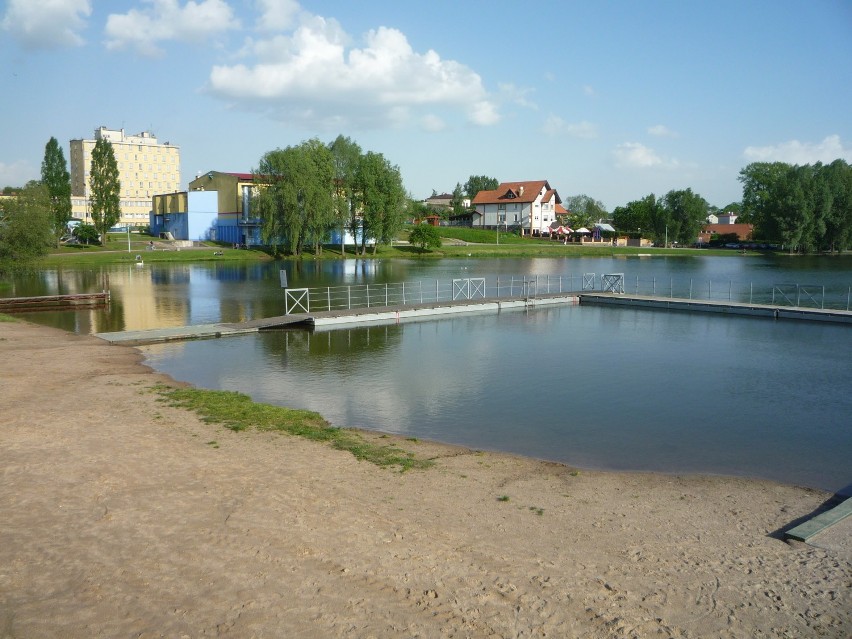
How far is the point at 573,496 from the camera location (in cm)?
967

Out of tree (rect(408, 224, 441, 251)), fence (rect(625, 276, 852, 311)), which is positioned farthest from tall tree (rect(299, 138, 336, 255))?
fence (rect(625, 276, 852, 311))

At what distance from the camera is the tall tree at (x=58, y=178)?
235 feet

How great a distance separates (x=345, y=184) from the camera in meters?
78.1

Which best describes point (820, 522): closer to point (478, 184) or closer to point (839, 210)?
point (839, 210)

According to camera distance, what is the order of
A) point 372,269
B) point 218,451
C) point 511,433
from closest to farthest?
point 218,451 < point 511,433 < point 372,269

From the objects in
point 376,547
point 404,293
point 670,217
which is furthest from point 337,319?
point 670,217

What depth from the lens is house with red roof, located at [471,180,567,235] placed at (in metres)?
111

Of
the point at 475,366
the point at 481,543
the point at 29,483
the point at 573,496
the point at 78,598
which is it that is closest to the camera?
the point at 78,598

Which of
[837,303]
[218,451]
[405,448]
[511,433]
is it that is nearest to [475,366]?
[511,433]

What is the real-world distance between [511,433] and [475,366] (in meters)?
6.71

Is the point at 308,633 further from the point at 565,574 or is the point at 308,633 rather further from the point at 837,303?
the point at 837,303

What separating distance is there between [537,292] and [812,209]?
2630 inches

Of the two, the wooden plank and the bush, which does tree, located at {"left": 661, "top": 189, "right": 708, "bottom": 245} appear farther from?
the wooden plank

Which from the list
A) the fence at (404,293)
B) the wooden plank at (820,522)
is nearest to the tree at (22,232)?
the fence at (404,293)
